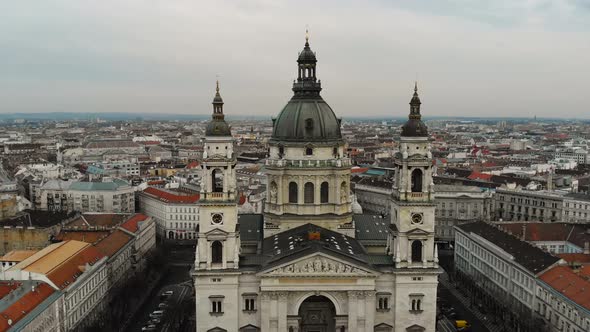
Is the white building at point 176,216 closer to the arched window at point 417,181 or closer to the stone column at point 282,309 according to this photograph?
the stone column at point 282,309

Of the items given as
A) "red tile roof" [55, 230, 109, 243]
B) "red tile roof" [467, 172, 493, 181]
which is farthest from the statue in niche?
"red tile roof" [467, 172, 493, 181]

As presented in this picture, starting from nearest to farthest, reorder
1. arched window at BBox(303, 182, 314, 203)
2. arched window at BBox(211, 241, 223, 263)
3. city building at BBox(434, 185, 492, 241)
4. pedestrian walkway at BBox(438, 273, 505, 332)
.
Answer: arched window at BBox(211, 241, 223, 263)
arched window at BBox(303, 182, 314, 203)
pedestrian walkway at BBox(438, 273, 505, 332)
city building at BBox(434, 185, 492, 241)

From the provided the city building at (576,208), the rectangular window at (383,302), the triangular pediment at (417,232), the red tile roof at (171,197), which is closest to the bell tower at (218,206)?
the rectangular window at (383,302)

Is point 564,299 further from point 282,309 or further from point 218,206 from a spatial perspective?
point 218,206

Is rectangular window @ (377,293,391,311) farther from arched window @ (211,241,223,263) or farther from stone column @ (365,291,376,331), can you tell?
arched window @ (211,241,223,263)

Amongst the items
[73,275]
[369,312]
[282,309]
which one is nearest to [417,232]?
[369,312]

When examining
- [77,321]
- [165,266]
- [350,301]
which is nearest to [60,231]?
[165,266]
